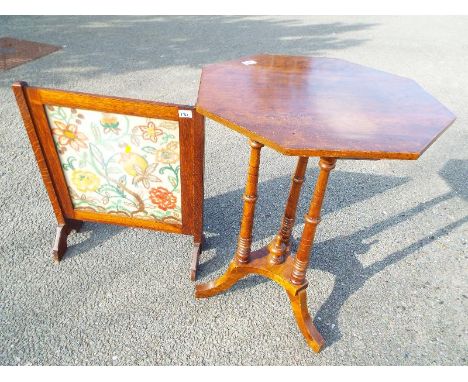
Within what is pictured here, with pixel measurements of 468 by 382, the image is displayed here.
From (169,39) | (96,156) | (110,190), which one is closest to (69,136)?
(96,156)

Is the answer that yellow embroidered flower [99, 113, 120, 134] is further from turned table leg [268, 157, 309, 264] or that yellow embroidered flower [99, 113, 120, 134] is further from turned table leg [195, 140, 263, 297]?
turned table leg [268, 157, 309, 264]

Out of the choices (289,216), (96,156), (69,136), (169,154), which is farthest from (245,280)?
(69,136)

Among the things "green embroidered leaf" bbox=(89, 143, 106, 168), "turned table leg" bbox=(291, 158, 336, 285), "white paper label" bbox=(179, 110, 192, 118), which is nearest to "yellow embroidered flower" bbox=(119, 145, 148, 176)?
"green embroidered leaf" bbox=(89, 143, 106, 168)

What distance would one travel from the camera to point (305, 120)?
1.51m

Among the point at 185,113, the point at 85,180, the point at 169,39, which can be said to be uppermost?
the point at 185,113

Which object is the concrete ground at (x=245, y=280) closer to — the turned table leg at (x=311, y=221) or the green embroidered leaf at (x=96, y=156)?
the turned table leg at (x=311, y=221)

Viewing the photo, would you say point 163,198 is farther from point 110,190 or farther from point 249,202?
point 249,202

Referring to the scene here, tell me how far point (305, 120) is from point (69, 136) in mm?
1300

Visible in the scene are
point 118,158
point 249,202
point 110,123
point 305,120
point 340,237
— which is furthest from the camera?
point 340,237

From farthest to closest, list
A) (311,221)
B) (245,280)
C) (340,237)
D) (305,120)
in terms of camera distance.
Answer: (340,237) < (245,280) < (311,221) < (305,120)

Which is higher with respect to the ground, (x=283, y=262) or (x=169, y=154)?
(x=169, y=154)

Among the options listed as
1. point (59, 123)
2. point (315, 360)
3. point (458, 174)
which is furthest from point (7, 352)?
point (458, 174)

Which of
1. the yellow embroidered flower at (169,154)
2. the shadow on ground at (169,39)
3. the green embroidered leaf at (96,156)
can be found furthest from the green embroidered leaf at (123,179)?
the shadow on ground at (169,39)

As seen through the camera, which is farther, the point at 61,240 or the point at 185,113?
the point at 61,240
